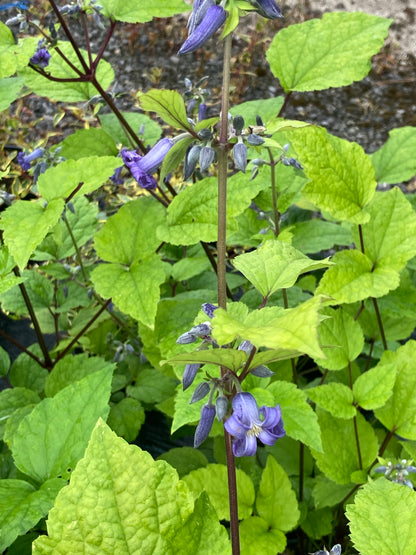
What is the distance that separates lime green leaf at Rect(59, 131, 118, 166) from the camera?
2.17 metres

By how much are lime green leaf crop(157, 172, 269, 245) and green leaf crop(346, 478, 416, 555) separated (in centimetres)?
87

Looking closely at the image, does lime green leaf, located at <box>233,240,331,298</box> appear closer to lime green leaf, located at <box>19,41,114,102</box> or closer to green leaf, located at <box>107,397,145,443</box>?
green leaf, located at <box>107,397,145,443</box>

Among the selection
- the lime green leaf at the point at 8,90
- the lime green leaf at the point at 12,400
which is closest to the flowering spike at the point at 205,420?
the lime green leaf at the point at 12,400

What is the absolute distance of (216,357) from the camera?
3.01 ft

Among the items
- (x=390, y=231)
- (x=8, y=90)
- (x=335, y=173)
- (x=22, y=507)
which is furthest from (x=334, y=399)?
(x=8, y=90)

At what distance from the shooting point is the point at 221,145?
1.15 meters

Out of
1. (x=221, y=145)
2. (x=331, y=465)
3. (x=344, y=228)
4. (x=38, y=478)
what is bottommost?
(x=331, y=465)

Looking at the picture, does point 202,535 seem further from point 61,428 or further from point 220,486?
point 220,486

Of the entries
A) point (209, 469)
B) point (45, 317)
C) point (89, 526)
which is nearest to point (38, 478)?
point (209, 469)

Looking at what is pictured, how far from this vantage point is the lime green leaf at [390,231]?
1.80 metres

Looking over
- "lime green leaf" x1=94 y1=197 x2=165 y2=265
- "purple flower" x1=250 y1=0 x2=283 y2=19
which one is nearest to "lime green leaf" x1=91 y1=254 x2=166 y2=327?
"lime green leaf" x1=94 y1=197 x2=165 y2=265

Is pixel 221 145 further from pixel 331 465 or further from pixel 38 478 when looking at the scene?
pixel 331 465

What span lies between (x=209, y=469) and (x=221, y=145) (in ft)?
3.38

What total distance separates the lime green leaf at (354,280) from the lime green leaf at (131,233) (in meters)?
0.57
